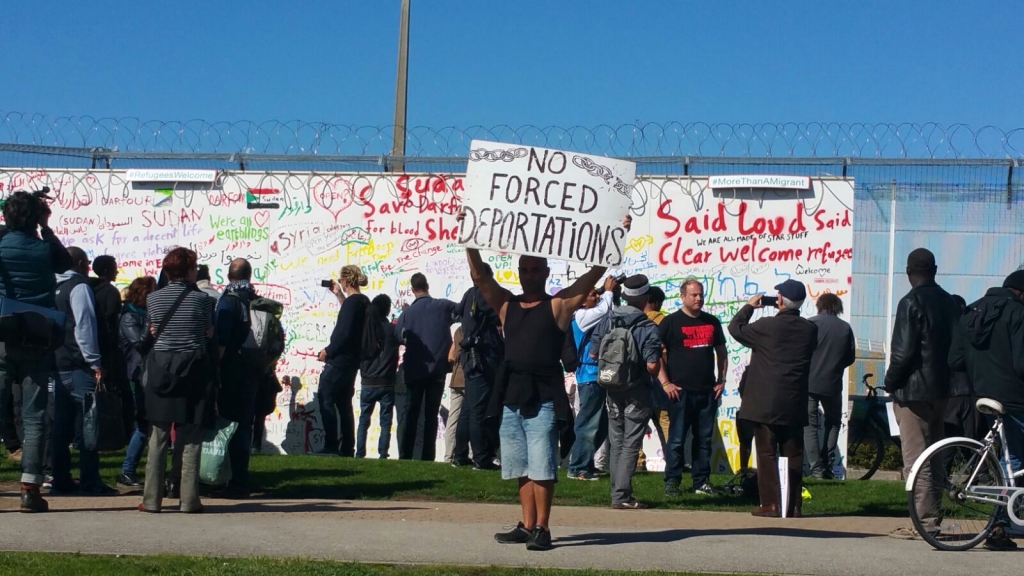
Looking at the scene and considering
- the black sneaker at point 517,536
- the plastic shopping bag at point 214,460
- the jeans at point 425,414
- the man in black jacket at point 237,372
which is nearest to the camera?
the black sneaker at point 517,536

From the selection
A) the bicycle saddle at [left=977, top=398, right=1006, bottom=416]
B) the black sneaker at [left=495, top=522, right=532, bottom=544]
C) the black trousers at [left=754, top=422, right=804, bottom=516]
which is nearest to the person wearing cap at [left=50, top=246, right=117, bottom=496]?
the black sneaker at [left=495, top=522, right=532, bottom=544]

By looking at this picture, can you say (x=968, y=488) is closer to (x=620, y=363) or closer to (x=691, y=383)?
(x=620, y=363)

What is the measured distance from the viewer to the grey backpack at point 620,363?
9453mm

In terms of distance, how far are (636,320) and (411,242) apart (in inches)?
191

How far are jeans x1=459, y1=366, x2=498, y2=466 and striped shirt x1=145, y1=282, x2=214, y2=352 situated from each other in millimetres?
4026

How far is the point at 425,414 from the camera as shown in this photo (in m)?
13.4

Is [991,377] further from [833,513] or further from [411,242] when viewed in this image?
[411,242]

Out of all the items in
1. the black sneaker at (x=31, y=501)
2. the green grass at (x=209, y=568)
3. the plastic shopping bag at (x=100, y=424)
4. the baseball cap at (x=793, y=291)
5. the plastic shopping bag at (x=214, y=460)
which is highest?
the baseball cap at (x=793, y=291)

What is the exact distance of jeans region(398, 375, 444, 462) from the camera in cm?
1323

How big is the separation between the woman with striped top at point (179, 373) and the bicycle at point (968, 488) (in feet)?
15.7

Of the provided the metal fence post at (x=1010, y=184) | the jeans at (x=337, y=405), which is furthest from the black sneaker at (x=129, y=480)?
the metal fence post at (x=1010, y=184)

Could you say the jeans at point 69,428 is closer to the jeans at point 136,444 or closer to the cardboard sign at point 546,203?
the jeans at point 136,444

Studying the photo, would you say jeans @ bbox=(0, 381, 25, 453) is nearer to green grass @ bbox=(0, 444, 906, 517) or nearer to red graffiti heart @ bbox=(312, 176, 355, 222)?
green grass @ bbox=(0, 444, 906, 517)

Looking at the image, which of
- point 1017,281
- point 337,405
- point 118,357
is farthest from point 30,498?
point 1017,281
